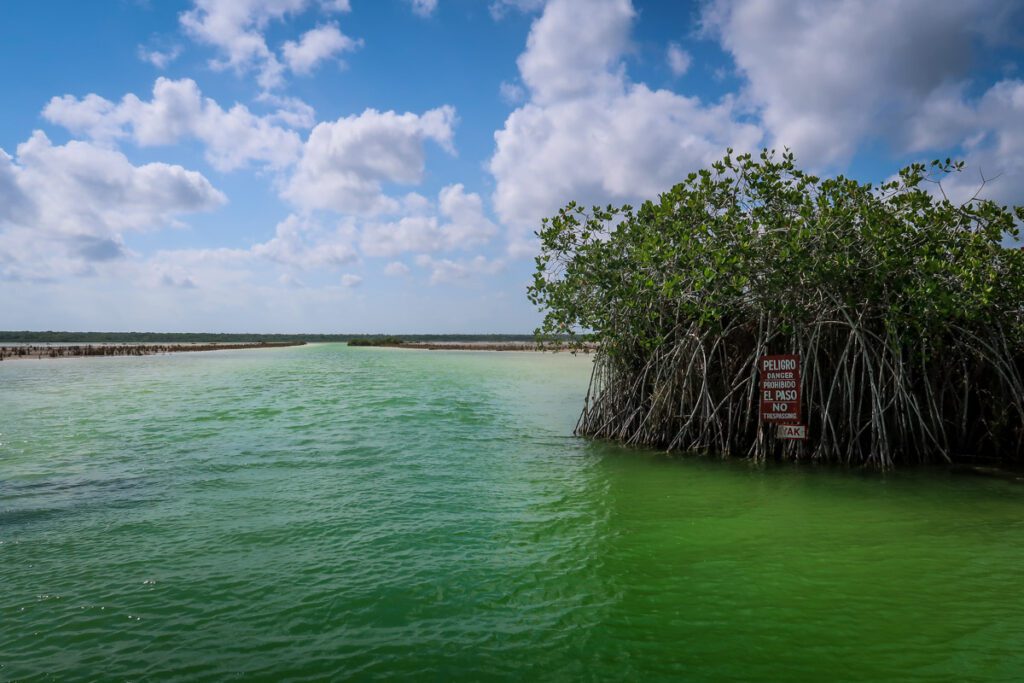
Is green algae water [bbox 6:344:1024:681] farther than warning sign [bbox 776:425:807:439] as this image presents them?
A: No

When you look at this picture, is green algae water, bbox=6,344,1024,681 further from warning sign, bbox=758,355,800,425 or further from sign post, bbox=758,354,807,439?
warning sign, bbox=758,355,800,425

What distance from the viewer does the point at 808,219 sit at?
31.6 feet

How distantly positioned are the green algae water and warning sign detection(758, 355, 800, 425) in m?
0.92

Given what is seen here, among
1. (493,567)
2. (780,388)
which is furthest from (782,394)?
(493,567)

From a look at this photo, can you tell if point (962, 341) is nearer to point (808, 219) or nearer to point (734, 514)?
point (808, 219)

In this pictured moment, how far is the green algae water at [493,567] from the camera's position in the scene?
13.0 feet

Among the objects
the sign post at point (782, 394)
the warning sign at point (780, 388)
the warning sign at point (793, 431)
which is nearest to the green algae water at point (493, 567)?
the warning sign at point (793, 431)

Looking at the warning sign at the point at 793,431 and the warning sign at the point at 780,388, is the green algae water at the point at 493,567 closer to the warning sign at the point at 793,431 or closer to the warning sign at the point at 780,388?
the warning sign at the point at 793,431

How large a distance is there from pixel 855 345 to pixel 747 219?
2686mm

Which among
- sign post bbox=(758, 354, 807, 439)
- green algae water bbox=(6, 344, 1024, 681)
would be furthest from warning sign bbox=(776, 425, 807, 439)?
green algae water bbox=(6, 344, 1024, 681)

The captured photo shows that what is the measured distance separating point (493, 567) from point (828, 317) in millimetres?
7404

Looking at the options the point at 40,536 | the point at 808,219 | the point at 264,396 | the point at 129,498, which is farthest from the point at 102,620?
the point at 264,396

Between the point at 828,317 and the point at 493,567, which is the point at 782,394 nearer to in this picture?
the point at 828,317

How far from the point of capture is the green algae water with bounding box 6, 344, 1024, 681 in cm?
395
